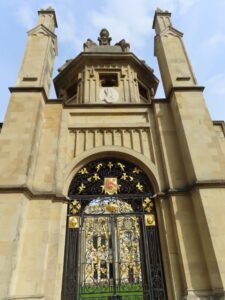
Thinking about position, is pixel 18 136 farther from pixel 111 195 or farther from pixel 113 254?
pixel 113 254

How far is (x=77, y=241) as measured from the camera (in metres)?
6.80

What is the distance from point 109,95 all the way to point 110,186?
5062mm

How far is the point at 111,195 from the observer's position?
298 inches

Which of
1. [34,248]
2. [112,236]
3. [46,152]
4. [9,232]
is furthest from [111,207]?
[9,232]

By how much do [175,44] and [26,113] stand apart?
23.2 ft

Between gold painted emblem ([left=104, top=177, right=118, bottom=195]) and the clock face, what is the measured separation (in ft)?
14.5

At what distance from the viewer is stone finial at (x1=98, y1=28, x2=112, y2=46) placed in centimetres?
1599

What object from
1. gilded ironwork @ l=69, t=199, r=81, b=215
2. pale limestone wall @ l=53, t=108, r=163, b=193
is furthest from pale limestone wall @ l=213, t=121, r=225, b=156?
gilded ironwork @ l=69, t=199, r=81, b=215

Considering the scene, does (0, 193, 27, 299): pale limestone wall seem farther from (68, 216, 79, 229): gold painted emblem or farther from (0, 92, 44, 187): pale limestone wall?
(68, 216, 79, 229): gold painted emblem

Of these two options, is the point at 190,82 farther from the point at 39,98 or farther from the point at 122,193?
the point at 39,98

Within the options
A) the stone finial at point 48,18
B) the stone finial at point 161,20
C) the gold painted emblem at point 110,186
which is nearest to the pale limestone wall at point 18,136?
the gold painted emblem at point 110,186

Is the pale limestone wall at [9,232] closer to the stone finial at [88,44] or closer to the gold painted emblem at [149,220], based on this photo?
the gold painted emblem at [149,220]

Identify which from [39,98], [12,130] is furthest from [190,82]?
[12,130]

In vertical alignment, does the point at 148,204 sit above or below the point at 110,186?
below
